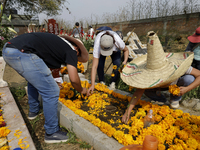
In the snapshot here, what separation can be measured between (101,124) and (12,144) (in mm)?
1116

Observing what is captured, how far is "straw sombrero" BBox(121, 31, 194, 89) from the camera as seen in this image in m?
1.71

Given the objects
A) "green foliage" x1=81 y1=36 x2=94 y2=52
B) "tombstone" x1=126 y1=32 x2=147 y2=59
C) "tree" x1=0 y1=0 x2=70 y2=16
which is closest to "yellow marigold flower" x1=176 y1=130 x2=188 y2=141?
"tombstone" x1=126 y1=32 x2=147 y2=59

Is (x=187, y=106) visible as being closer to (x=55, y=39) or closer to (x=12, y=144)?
(x=55, y=39)

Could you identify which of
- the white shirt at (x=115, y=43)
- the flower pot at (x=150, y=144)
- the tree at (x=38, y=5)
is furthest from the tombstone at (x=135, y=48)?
the tree at (x=38, y=5)

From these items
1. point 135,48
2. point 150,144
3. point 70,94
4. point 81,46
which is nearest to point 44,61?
point 81,46

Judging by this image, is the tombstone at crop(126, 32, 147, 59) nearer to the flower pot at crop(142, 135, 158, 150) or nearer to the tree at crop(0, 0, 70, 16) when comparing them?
the flower pot at crop(142, 135, 158, 150)

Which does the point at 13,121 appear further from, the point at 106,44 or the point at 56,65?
the point at 106,44

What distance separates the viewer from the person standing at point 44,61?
1.68 meters

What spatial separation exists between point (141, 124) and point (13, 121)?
1.91 m

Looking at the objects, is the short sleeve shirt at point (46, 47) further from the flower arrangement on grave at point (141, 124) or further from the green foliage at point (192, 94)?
the green foliage at point (192, 94)

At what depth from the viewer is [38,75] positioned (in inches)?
68.4

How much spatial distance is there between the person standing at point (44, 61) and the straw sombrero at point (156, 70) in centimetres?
87

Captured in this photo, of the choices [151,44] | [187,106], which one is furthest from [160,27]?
[151,44]

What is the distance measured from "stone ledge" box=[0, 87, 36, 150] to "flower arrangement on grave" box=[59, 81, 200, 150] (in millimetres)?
747
